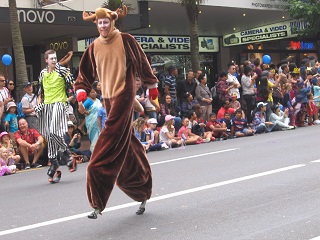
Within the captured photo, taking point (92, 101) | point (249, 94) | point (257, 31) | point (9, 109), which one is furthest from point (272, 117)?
point (257, 31)

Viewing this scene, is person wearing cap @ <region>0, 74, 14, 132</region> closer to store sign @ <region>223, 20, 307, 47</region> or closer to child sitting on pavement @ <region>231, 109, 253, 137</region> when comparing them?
child sitting on pavement @ <region>231, 109, 253, 137</region>

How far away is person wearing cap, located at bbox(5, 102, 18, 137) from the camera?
14750mm

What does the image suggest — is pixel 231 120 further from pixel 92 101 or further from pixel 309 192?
pixel 309 192

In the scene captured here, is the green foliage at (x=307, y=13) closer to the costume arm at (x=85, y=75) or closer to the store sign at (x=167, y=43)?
the store sign at (x=167, y=43)

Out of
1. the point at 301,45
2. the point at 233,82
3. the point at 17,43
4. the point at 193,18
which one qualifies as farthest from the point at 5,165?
the point at 301,45

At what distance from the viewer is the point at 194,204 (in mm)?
7762

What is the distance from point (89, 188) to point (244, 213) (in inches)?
66.2

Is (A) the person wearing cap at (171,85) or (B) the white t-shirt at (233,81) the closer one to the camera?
(A) the person wearing cap at (171,85)

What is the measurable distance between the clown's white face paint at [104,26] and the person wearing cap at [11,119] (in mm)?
8077

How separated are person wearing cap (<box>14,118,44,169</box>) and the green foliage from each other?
1435 centimetres

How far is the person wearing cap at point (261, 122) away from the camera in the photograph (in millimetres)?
18766

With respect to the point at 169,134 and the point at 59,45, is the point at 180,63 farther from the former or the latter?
the point at 169,134

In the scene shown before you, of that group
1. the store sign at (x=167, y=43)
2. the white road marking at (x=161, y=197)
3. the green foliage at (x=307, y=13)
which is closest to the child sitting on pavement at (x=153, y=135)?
the white road marking at (x=161, y=197)

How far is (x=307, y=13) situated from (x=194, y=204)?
1973 cm
